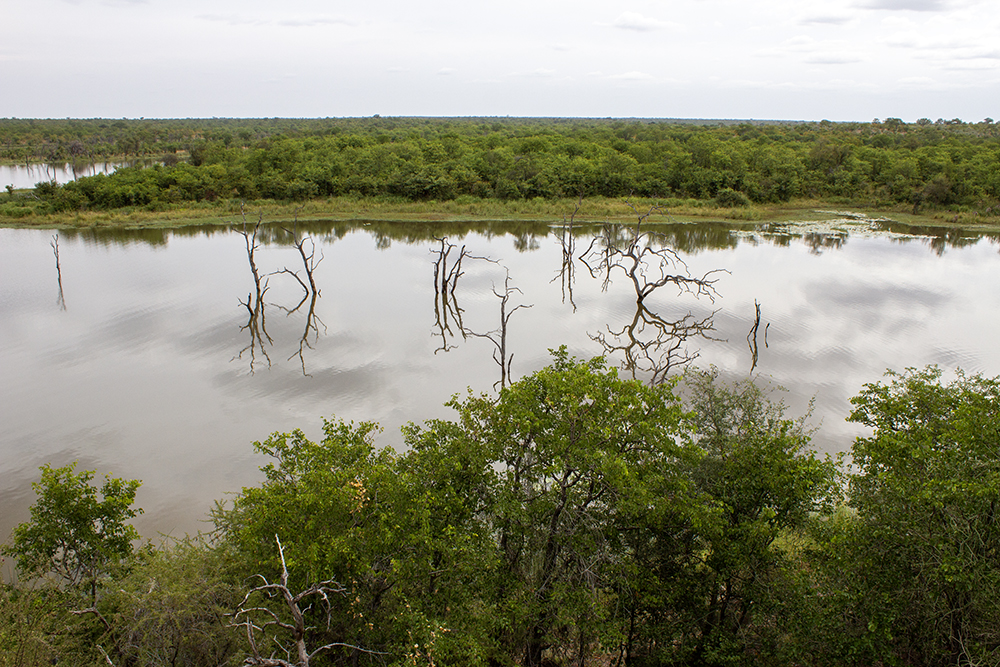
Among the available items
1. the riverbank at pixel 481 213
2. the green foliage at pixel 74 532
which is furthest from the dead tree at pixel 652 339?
the riverbank at pixel 481 213

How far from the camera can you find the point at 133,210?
43781mm

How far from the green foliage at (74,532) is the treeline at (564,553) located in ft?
0.11

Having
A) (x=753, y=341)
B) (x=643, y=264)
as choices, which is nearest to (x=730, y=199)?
(x=643, y=264)

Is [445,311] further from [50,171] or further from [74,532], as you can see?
[50,171]

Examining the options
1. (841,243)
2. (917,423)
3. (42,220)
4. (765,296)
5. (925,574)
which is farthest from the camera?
(42,220)

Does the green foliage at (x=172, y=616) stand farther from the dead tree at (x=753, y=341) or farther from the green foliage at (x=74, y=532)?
the dead tree at (x=753, y=341)

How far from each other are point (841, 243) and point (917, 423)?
32.8 m

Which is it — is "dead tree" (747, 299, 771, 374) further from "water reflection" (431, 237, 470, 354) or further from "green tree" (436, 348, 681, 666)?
"green tree" (436, 348, 681, 666)

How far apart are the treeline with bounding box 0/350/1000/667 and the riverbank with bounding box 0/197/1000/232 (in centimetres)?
3449

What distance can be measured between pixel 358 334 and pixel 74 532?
13606mm

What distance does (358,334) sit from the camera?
2167cm

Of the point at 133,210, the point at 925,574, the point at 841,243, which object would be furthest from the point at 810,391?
the point at 133,210

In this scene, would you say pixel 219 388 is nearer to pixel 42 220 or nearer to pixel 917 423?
pixel 917 423

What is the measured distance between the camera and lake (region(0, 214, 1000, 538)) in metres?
15.1
